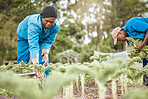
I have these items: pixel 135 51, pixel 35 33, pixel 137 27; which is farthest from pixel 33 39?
pixel 137 27

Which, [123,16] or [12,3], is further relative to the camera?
[123,16]

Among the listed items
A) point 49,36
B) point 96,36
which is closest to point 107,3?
point 96,36

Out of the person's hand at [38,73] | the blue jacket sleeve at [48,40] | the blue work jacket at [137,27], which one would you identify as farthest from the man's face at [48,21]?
the blue work jacket at [137,27]

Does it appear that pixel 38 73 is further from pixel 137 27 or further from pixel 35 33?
pixel 137 27

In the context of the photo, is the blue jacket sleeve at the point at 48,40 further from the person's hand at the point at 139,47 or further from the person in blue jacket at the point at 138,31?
the person's hand at the point at 139,47

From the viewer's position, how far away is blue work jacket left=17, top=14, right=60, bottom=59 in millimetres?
2311

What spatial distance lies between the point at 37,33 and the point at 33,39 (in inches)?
5.9

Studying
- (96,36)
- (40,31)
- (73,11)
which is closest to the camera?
(40,31)

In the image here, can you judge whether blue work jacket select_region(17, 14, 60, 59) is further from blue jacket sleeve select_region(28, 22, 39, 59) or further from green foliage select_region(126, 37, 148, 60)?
green foliage select_region(126, 37, 148, 60)

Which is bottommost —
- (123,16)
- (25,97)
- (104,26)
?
(25,97)

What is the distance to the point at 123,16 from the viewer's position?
48.1ft

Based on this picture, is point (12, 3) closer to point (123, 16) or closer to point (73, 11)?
point (73, 11)

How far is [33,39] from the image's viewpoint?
7.72 ft

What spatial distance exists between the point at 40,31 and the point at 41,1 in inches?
323
